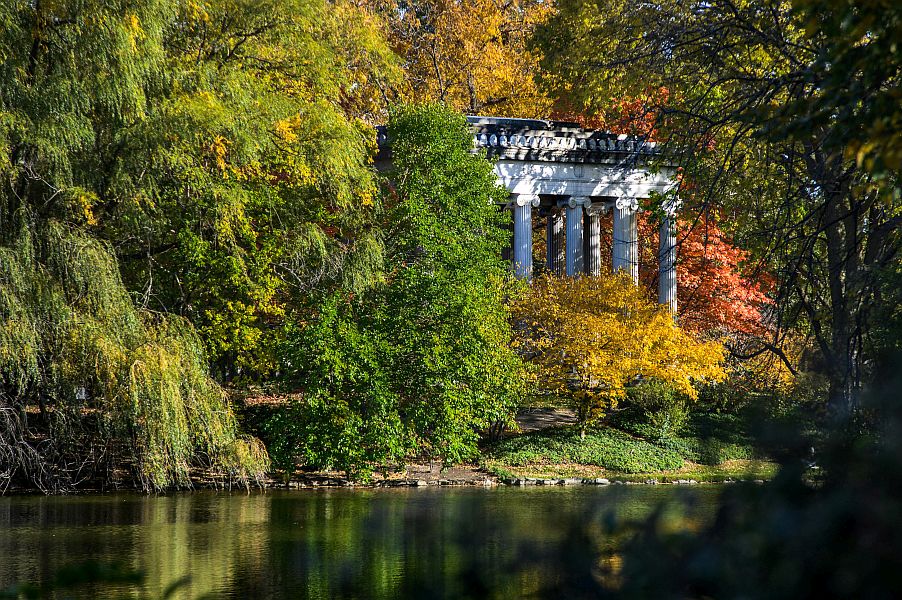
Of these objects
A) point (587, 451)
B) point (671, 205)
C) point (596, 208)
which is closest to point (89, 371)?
point (671, 205)

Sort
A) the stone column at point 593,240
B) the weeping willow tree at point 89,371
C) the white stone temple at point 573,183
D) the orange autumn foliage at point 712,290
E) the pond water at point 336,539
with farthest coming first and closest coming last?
1. the stone column at point 593,240
2. the orange autumn foliage at point 712,290
3. the white stone temple at point 573,183
4. the weeping willow tree at point 89,371
5. the pond water at point 336,539

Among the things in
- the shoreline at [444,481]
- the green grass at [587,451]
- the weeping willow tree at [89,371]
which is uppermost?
the weeping willow tree at [89,371]

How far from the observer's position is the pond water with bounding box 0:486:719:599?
152 inches

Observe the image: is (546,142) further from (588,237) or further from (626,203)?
(588,237)

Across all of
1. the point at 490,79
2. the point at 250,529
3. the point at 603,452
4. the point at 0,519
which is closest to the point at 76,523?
the point at 0,519

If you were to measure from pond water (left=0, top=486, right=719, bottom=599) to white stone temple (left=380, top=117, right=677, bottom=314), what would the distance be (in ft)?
41.8

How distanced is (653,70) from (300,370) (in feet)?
35.7

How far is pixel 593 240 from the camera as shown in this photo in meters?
35.8

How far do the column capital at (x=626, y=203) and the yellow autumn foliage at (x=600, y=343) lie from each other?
664cm

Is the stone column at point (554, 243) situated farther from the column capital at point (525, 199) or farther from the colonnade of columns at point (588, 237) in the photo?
the column capital at point (525, 199)

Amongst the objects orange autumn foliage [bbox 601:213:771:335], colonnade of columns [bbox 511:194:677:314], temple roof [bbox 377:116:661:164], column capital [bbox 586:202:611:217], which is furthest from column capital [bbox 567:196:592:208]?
orange autumn foliage [bbox 601:213:771:335]

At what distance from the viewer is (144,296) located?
67.7 ft

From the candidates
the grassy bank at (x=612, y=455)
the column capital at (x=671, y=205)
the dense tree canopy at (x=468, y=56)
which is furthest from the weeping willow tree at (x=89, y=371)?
the dense tree canopy at (x=468, y=56)

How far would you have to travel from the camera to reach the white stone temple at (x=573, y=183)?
33.1m
